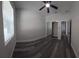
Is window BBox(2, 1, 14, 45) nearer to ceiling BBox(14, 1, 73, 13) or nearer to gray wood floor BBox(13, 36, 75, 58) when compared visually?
ceiling BBox(14, 1, 73, 13)

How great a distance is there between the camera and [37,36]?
283cm

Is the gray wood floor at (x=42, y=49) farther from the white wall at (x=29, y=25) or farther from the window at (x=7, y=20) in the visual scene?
the window at (x=7, y=20)

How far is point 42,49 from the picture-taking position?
9.79ft

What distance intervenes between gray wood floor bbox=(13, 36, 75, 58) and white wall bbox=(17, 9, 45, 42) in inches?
7.3

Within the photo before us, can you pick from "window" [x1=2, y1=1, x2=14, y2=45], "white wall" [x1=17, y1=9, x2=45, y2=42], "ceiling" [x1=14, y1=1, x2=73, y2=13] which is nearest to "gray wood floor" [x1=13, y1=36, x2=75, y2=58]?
"white wall" [x1=17, y1=9, x2=45, y2=42]

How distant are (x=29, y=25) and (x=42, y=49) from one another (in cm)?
87

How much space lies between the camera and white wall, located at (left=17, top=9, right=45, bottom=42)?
2723 mm

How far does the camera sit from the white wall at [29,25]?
2.72 m

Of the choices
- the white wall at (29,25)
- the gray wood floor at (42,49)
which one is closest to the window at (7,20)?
the white wall at (29,25)

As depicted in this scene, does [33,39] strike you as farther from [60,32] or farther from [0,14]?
[0,14]

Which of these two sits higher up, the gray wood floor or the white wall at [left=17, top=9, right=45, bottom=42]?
the white wall at [left=17, top=9, right=45, bottom=42]

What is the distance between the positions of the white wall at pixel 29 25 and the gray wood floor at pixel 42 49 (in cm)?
18

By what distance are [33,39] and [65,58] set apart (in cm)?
107

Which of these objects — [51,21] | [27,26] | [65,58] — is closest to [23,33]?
[27,26]
